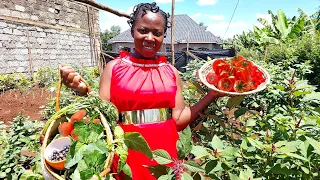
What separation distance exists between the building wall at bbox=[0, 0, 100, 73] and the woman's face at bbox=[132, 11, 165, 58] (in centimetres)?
653

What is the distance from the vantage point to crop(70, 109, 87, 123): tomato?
1013mm

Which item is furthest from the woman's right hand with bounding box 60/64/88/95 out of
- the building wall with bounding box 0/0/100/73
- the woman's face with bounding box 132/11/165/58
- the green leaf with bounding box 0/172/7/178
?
the building wall with bounding box 0/0/100/73

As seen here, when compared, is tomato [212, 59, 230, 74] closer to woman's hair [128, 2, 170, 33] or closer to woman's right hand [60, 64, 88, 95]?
woman's hair [128, 2, 170, 33]

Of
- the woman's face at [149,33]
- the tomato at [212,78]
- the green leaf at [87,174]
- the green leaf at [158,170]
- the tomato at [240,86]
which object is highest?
the woman's face at [149,33]

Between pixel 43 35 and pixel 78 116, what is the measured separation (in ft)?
30.2

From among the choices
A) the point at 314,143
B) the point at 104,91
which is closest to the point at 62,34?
the point at 104,91

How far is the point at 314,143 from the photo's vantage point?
836 millimetres

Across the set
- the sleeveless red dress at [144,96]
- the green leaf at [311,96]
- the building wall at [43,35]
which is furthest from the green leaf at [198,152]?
the building wall at [43,35]

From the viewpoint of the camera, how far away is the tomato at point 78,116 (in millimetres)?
1013

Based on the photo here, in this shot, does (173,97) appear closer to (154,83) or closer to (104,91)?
(154,83)

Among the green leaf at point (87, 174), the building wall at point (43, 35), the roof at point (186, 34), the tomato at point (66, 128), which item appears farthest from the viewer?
the roof at point (186, 34)

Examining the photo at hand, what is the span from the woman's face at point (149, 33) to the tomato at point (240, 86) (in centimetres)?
39

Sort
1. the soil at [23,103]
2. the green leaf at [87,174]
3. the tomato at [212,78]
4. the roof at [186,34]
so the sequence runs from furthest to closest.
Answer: the roof at [186,34]
the soil at [23,103]
the tomato at [212,78]
the green leaf at [87,174]

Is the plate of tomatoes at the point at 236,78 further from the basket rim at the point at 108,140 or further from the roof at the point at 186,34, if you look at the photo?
the roof at the point at 186,34
